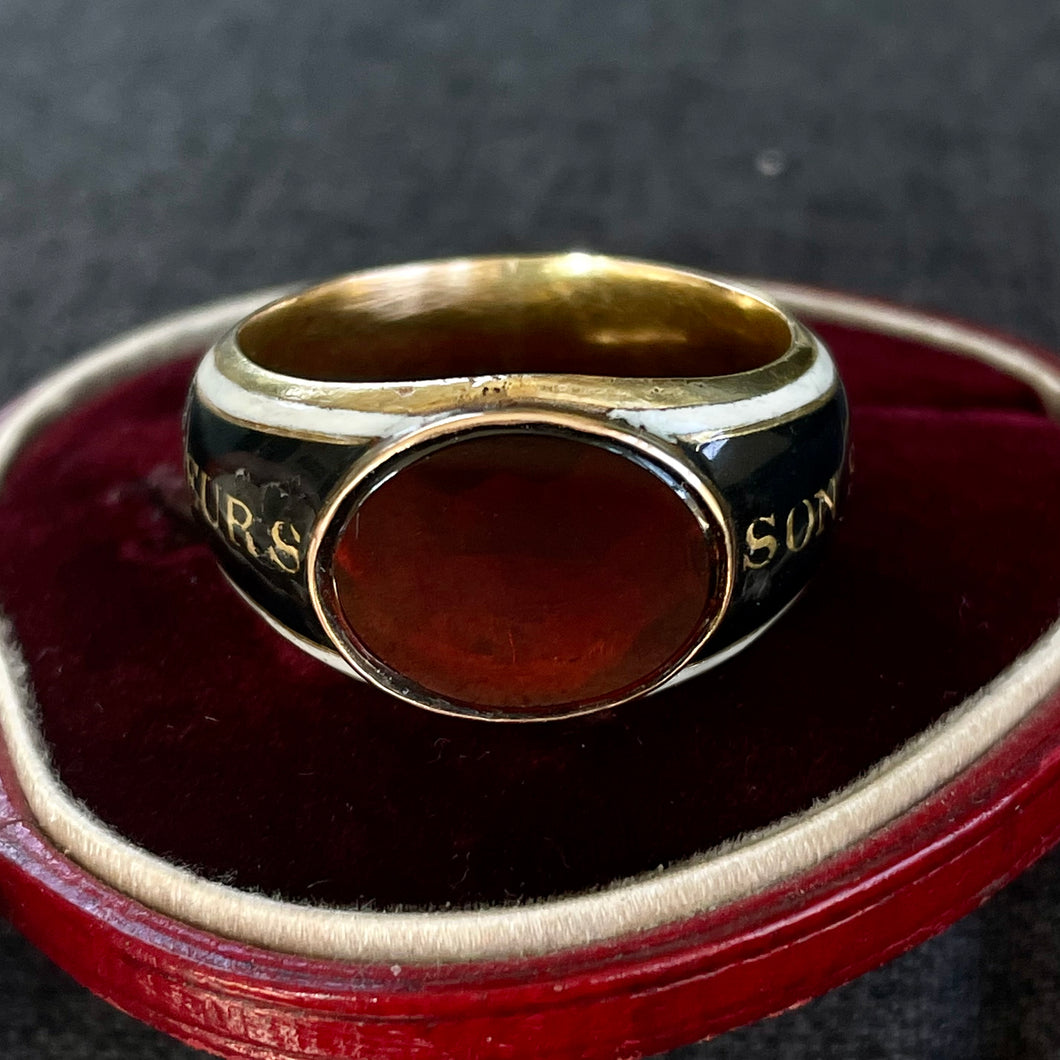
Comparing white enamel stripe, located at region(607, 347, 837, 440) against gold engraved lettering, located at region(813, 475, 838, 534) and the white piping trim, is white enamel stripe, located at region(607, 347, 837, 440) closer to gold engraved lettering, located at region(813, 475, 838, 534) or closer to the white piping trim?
gold engraved lettering, located at region(813, 475, 838, 534)

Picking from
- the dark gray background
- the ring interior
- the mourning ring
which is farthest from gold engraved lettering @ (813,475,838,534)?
the dark gray background

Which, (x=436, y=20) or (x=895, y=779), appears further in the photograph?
(x=436, y=20)

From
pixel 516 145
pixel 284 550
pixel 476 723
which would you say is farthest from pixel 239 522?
pixel 516 145

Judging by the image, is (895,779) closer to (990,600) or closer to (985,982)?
(990,600)

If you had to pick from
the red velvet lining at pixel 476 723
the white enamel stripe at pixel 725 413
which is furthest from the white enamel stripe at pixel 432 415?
the red velvet lining at pixel 476 723

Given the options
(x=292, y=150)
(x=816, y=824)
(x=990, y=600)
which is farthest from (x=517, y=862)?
(x=292, y=150)

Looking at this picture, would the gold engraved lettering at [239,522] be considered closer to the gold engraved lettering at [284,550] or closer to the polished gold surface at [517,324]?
the gold engraved lettering at [284,550]

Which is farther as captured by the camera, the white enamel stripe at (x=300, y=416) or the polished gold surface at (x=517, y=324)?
the polished gold surface at (x=517, y=324)
